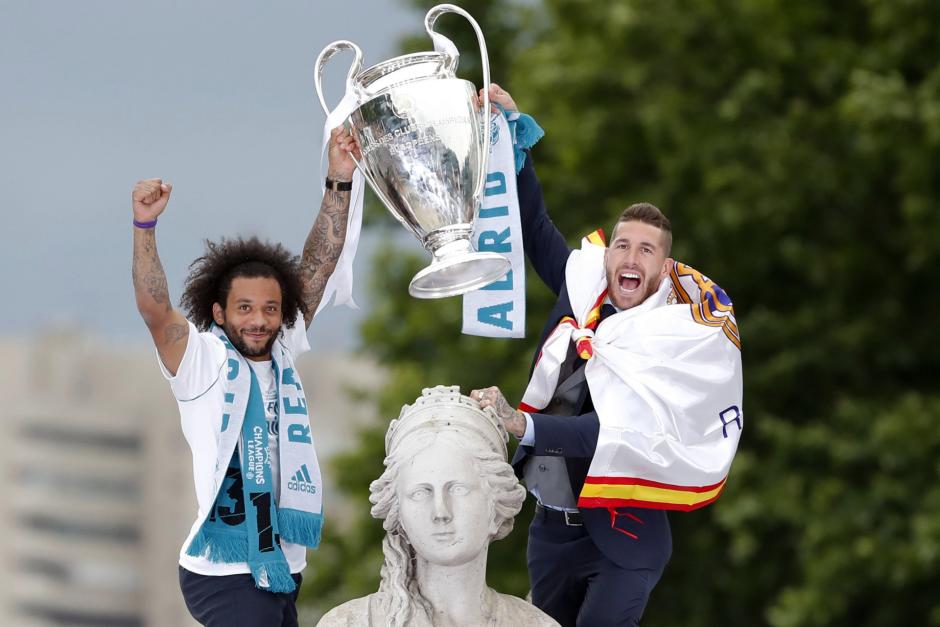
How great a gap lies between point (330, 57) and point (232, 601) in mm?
1689

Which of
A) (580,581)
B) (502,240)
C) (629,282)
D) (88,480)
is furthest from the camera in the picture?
(88,480)

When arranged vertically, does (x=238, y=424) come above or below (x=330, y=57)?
below

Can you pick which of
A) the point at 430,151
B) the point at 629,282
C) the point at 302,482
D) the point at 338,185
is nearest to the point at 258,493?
the point at 302,482

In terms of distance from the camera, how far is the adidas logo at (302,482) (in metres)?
5.41

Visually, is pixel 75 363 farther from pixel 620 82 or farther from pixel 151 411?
pixel 620 82

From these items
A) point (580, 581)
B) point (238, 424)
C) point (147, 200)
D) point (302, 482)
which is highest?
point (147, 200)

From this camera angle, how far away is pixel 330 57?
17.8 ft

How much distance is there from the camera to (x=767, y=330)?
12.5m

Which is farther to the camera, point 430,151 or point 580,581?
point 580,581

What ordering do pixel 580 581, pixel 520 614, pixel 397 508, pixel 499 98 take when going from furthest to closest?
pixel 499 98 → pixel 580 581 → pixel 520 614 → pixel 397 508

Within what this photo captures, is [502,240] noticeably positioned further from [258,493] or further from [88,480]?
[88,480]

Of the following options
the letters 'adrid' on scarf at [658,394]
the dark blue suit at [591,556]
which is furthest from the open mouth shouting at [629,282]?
the dark blue suit at [591,556]

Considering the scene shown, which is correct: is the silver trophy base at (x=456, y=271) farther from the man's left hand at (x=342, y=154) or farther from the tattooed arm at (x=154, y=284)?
the tattooed arm at (x=154, y=284)

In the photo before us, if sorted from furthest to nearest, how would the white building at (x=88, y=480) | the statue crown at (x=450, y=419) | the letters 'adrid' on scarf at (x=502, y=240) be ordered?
the white building at (x=88, y=480), the letters 'adrid' on scarf at (x=502, y=240), the statue crown at (x=450, y=419)
